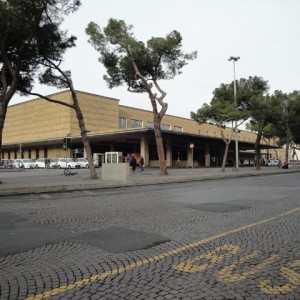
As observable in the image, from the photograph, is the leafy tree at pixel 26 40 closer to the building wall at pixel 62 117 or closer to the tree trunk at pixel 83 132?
the tree trunk at pixel 83 132

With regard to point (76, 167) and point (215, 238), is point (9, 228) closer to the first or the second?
point (215, 238)

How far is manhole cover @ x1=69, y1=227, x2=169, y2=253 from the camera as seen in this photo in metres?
5.75

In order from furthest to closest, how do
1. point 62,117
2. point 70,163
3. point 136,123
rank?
point 136,123 → point 62,117 → point 70,163

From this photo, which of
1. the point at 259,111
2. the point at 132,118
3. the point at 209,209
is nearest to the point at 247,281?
the point at 209,209

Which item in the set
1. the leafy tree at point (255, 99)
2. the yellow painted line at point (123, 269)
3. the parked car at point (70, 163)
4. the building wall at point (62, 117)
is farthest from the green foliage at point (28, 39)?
the building wall at point (62, 117)

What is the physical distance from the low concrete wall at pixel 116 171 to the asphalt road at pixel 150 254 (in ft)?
37.6

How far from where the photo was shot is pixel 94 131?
65.4 m

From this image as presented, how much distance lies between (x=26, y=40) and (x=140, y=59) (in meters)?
10.4

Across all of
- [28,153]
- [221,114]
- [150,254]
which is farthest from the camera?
[28,153]

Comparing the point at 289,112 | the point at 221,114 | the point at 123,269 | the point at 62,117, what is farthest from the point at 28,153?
the point at 123,269

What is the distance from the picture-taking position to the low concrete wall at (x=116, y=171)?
832 inches

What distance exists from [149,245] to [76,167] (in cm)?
4248

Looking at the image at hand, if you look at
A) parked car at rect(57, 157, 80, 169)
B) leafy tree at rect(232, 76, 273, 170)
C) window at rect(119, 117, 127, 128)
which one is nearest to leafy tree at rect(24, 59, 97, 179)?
leafy tree at rect(232, 76, 273, 170)

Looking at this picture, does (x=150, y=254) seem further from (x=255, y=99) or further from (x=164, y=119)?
(x=164, y=119)
